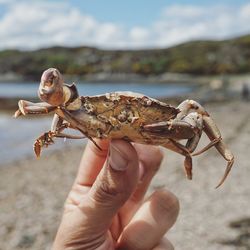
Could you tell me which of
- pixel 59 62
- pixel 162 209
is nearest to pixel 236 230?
pixel 162 209

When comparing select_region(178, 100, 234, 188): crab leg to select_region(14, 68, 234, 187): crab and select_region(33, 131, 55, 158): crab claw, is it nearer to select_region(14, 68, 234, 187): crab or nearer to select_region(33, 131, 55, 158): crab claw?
select_region(14, 68, 234, 187): crab

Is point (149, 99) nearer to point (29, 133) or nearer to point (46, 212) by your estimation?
point (46, 212)

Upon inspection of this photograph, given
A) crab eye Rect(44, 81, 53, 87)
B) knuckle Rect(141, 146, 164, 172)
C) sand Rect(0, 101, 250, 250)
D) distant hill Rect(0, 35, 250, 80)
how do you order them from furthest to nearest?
distant hill Rect(0, 35, 250, 80), sand Rect(0, 101, 250, 250), knuckle Rect(141, 146, 164, 172), crab eye Rect(44, 81, 53, 87)

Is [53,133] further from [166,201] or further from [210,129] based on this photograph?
[210,129]

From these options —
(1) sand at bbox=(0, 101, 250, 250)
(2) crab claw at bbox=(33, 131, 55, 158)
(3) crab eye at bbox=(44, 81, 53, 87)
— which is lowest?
(1) sand at bbox=(0, 101, 250, 250)

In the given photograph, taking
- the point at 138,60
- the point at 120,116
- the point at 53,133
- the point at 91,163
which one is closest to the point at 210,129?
the point at 120,116

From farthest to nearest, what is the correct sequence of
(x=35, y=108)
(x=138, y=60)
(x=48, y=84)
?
(x=138, y=60) < (x=35, y=108) < (x=48, y=84)

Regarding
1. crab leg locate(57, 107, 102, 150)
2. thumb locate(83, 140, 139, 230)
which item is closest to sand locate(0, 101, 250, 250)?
thumb locate(83, 140, 139, 230)
